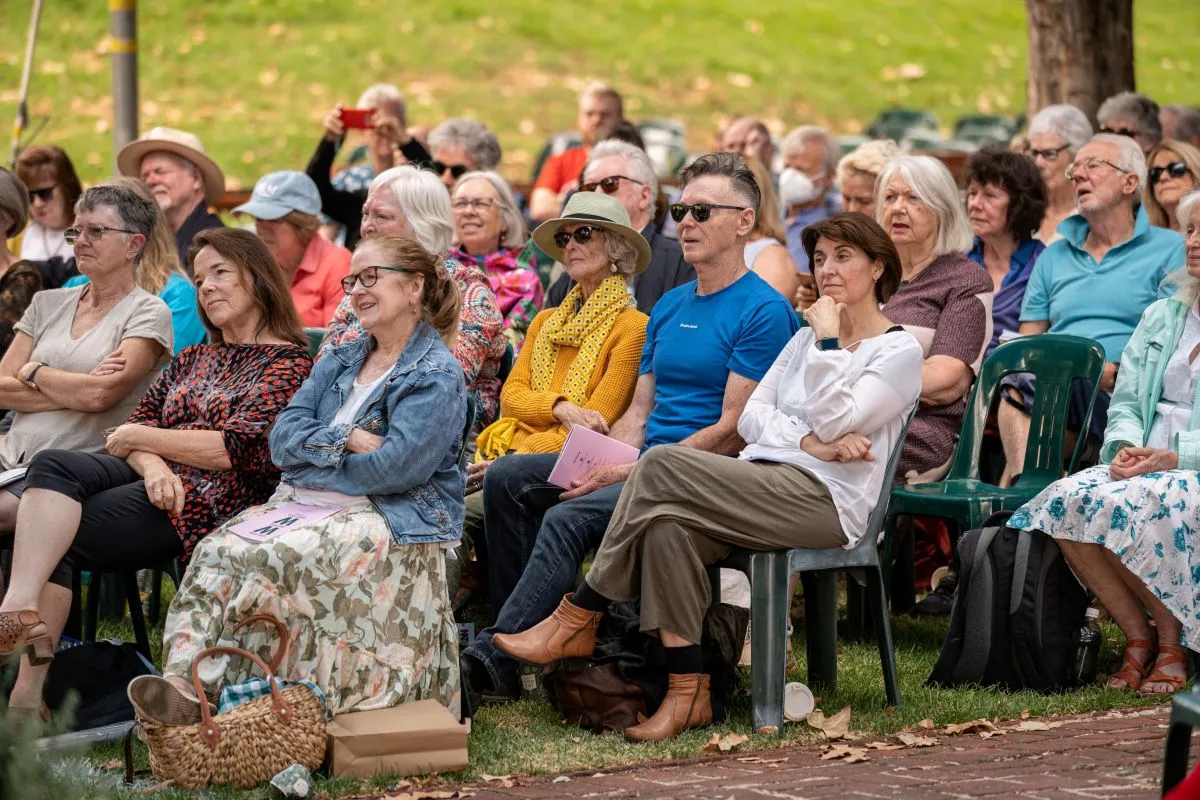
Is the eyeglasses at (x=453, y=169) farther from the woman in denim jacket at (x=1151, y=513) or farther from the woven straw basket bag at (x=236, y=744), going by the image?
the woven straw basket bag at (x=236, y=744)

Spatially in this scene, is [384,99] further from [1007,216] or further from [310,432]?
[310,432]

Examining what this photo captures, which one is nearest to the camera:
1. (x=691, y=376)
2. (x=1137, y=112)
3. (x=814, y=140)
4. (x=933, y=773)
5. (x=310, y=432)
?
(x=933, y=773)

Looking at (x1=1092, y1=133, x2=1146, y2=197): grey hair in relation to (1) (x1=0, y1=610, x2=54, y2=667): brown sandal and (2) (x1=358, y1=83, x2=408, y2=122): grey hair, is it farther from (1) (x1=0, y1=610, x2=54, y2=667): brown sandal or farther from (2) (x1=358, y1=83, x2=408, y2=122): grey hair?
(1) (x1=0, y1=610, x2=54, y2=667): brown sandal

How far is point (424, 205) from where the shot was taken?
6.35 meters

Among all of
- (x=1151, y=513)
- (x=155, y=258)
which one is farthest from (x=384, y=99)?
(x=1151, y=513)

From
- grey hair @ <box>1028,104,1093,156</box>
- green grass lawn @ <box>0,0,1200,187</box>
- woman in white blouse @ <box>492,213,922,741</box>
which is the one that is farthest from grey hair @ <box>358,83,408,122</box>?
green grass lawn @ <box>0,0,1200,187</box>

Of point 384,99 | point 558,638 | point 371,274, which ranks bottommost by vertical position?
point 558,638

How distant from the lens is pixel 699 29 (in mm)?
23375

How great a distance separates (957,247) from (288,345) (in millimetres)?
2665

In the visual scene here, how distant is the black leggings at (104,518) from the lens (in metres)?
5.12

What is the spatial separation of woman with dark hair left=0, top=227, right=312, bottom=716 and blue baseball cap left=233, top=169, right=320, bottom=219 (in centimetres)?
145

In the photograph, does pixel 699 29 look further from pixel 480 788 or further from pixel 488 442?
pixel 480 788

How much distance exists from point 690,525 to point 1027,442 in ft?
5.97

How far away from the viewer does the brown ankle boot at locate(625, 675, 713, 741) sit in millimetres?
4789
